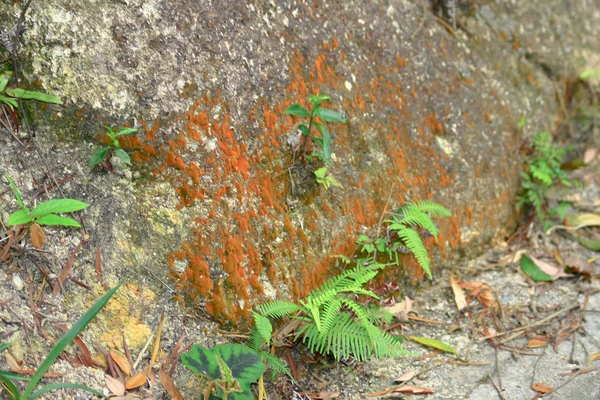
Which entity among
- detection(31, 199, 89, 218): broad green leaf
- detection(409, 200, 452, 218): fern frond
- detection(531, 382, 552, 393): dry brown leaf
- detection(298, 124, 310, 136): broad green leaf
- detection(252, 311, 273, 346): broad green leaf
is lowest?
detection(531, 382, 552, 393): dry brown leaf

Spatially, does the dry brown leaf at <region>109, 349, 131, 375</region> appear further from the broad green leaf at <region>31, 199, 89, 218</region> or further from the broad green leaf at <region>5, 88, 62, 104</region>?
the broad green leaf at <region>5, 88, 62, 104</region>

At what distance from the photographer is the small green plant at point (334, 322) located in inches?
95.9

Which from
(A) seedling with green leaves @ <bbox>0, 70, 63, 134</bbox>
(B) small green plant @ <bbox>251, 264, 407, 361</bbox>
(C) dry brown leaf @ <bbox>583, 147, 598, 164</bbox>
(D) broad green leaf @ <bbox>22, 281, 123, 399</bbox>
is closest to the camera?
(D) broad green leaf @ <bbox>22, 281, 123, 399</bbox>

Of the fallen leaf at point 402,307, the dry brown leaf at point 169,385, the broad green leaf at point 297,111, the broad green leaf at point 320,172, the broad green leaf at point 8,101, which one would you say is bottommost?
the dry brown leaf at point 169,385

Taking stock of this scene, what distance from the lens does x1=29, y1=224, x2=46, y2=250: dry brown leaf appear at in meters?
2.21

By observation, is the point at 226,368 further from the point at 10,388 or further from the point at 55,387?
the point at 10,388

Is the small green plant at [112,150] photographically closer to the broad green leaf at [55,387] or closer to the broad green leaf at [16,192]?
the broad green leaf at [16,192]

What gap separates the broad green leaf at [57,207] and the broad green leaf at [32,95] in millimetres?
453

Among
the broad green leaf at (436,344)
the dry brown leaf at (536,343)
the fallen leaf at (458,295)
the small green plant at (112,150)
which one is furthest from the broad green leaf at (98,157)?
the dry brown leaf at (536,343)

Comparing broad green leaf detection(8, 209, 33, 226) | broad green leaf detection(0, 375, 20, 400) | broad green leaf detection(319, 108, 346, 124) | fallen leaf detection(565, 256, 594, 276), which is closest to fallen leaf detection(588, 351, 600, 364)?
fallen leaf detection(565, 256, 594, 276)

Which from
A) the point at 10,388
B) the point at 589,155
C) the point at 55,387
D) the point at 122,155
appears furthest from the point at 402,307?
the point at 589,155

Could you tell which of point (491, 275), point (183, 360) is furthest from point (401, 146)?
point (183, 360)

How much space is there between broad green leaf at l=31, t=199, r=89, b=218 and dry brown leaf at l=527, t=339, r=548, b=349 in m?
2.32

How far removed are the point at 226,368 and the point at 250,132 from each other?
1.17 meters
